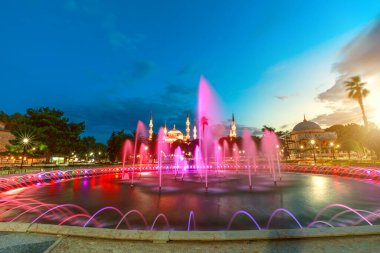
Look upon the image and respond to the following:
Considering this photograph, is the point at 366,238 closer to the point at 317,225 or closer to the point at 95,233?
the point at 317,225

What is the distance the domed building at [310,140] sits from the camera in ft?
303

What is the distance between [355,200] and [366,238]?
23.0 feet

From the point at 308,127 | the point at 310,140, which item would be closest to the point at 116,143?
the point at 310,140

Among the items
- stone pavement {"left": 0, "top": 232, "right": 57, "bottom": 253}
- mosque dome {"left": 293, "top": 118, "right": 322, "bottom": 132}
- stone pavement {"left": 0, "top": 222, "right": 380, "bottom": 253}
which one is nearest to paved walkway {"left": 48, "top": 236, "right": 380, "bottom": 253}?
stone pavement {"left": 0, "top": 222, "right": 380, "bottom": 253}

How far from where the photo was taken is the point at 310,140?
296 ft

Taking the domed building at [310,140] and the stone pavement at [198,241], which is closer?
the stone pavement at [198,241]

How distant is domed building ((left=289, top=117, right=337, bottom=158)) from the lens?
92406 mm

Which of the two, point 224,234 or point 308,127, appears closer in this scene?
point 224,234

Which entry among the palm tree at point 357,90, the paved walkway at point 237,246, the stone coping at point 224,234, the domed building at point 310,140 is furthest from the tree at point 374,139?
the domed building at point 310,140

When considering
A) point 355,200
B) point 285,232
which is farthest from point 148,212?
point 355,200

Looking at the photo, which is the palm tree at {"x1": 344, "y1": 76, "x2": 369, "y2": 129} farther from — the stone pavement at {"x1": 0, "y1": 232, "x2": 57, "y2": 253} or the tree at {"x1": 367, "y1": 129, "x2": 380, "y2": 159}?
the stone pavement at {"x1": 0, "y1": 232, "x2": 57, "y2": 253}

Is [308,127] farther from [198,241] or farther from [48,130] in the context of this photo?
[198,241]

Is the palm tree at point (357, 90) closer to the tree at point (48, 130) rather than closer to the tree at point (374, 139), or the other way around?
the tree at point (374, 139)

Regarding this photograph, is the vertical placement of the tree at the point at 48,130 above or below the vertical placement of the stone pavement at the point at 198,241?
above
